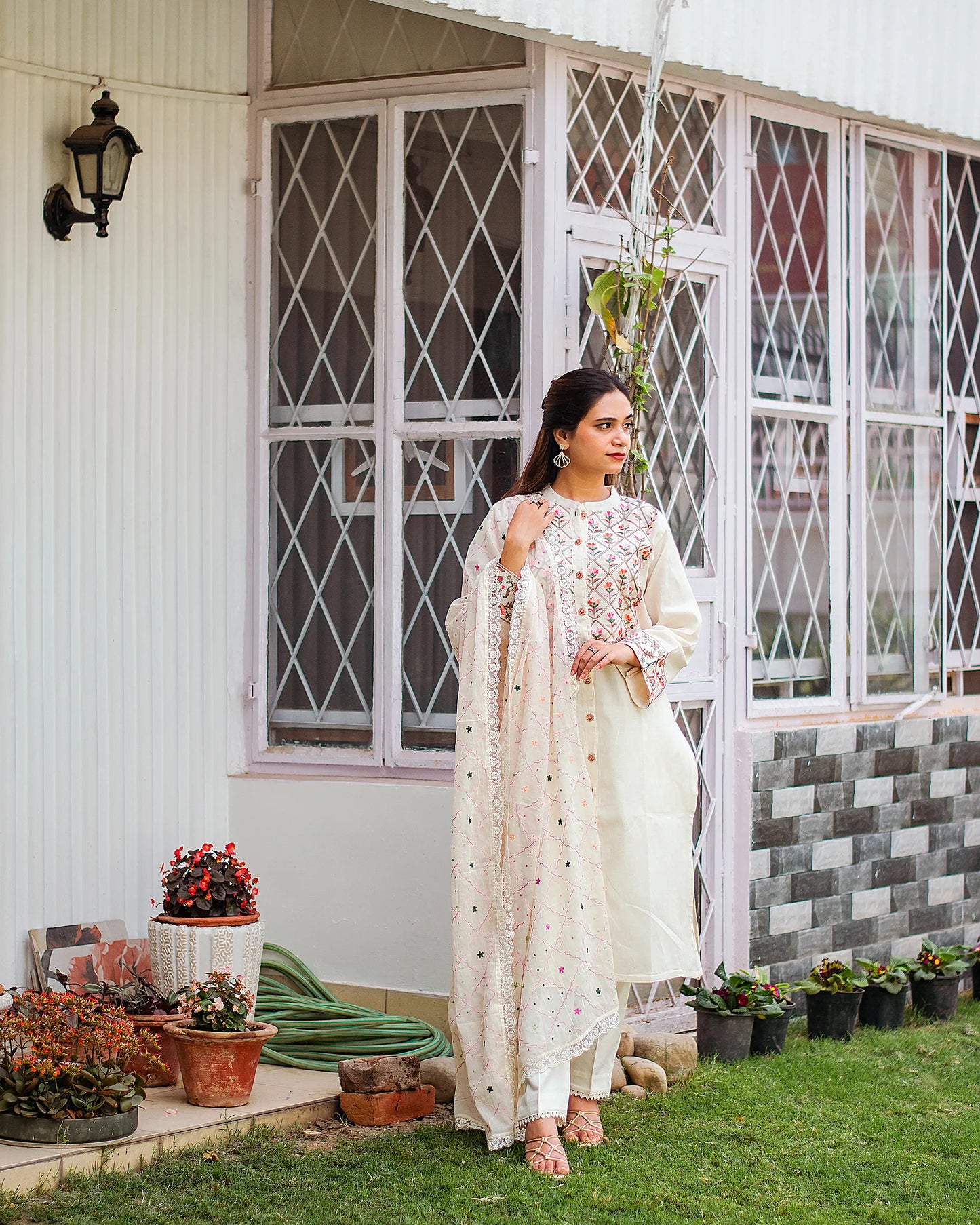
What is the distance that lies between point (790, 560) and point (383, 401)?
5.13 ft

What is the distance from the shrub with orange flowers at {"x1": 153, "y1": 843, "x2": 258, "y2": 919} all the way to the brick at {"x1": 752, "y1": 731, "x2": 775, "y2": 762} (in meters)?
1.75

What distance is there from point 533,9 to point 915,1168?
3.30 m

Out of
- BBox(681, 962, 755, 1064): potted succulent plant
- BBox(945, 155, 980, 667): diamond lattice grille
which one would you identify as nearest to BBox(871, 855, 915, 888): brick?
BBox(945, 155, 980, 667): diamond lattice grille

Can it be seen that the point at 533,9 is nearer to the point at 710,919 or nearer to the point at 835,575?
the point at 835,575

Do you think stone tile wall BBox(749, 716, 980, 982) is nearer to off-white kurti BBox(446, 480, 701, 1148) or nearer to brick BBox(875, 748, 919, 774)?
brick BBox(875, 748, 919, 774)

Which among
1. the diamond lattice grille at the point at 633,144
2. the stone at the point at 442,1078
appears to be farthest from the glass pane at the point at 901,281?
the stone at the point at 442,1078

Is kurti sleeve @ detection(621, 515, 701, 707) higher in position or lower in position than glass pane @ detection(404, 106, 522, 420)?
lower

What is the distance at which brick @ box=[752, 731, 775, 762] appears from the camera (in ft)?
17.4

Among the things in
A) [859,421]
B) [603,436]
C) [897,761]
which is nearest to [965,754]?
[897,761]

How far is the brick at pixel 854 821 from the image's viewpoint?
5.63 meters

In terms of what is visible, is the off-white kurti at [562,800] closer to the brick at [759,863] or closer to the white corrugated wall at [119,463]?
the brick at [759,863]

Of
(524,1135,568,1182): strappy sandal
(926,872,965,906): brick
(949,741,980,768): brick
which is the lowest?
(524,1135,568,1182): strappy sandal

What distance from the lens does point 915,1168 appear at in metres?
3.83

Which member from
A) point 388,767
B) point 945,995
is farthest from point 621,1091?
point 945,995
